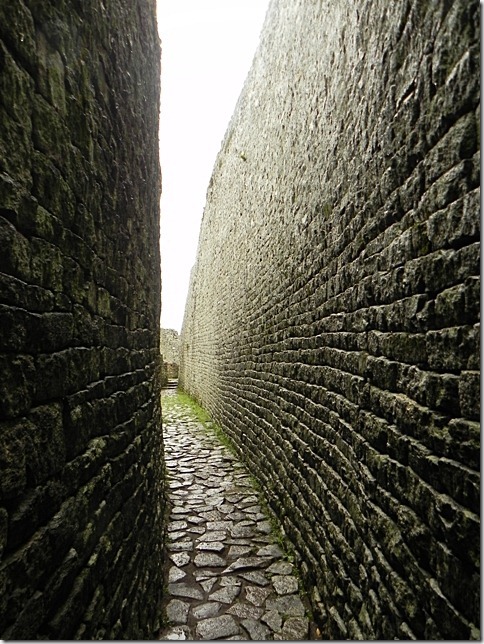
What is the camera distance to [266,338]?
219 inches

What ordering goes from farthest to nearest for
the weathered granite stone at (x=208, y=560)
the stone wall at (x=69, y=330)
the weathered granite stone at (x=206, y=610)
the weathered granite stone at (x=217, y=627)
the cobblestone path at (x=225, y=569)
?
the weathered granite stone at (x=208, y=560) < the weathered granite stone at (x=206, y=610) < the cobblestone path at (x=225, y=569) < the weathered granite stone at (x=217, y=627) < the stone wall at (x=69, y=330)

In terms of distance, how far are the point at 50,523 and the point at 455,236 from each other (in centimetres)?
165

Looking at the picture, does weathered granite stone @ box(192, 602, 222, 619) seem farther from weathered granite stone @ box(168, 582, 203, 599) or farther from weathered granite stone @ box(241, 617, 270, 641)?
weathered granite stone @ box(241, 617, 270, 641)

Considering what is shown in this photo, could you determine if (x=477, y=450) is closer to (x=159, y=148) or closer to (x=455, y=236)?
(x=455, y=236)

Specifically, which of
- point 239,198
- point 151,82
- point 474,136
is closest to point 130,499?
point 474,136

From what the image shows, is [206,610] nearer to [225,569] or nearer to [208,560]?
[225,569]

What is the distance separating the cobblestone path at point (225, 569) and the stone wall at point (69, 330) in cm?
50

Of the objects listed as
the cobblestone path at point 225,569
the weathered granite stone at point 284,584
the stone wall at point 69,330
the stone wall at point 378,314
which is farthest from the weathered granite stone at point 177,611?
the stone wall at point 378,314

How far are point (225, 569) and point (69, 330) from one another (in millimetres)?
2975

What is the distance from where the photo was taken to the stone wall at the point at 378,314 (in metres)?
1.46

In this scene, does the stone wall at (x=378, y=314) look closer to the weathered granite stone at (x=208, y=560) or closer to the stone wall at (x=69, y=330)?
the weathered granite stone at (x=208, y=560)

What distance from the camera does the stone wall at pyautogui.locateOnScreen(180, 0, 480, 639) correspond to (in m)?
1.46

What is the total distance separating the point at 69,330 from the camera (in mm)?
1577

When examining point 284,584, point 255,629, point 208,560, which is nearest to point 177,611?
point 255,629
